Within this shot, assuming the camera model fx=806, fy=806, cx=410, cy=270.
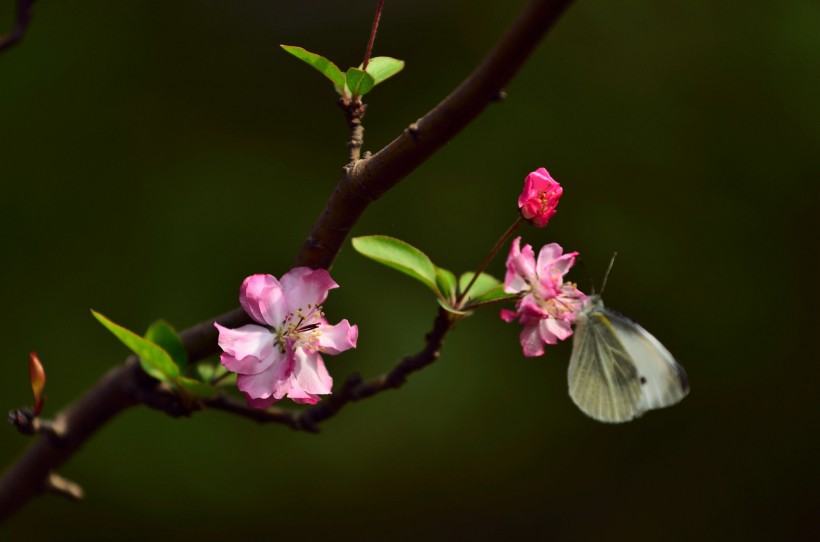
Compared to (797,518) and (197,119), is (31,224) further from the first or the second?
(797,518)

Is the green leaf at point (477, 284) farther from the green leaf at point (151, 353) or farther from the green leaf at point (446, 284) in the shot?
the green leaf at point (151, 353)

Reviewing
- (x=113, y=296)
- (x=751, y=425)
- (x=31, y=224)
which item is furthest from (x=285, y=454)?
(x=751, y=425)

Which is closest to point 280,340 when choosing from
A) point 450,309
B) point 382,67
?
point 450,309

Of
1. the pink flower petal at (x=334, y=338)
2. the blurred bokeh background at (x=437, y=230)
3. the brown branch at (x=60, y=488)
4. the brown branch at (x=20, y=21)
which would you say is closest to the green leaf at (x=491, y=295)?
the pink flower petal at (x=334, y=338)

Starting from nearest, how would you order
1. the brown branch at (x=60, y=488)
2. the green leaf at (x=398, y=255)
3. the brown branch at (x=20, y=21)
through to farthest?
the brown branch at (x=20, y=21), the green leaf at (x=398, y=255), the brown branch at (x=60, y=488)

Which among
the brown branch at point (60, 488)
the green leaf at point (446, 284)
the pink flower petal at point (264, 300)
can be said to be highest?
the green leaf at point (446, 284)
